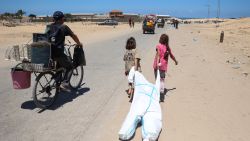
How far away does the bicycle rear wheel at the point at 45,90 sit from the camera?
6.47 m

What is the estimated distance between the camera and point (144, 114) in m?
5.46

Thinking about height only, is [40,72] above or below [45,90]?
above

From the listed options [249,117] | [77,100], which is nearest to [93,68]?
[77,100]

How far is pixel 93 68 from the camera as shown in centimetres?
1196

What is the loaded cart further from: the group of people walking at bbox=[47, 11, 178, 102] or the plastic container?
the group of people walking at bbox=[47, 11, 178, 102]

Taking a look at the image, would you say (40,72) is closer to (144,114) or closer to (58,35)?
(58,35)

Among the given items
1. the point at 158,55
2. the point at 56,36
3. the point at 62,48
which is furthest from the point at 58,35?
the point at 158,55

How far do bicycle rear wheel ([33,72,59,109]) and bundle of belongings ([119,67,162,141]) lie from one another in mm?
1796

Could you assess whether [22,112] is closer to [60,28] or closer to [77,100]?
[77,100]

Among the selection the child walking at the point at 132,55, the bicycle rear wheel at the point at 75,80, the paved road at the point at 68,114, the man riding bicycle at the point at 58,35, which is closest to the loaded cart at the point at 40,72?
the man riding bicycle at the point at 58,35

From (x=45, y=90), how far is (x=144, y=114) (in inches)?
93.0

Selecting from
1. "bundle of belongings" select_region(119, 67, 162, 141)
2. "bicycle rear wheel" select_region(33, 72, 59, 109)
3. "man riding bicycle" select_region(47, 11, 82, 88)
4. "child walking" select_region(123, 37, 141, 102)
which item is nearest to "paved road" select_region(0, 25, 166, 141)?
"bicycle rear wheel" select_region(33, 72, 59, 109)

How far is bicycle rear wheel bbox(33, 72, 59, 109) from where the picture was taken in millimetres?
6469

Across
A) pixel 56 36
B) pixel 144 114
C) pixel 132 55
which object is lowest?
pixel 144 114
